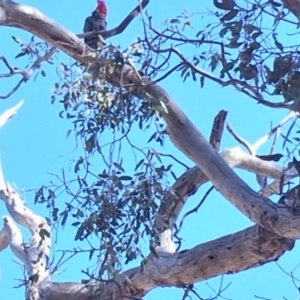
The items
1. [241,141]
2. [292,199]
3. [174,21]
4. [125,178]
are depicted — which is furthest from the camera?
[241,141]

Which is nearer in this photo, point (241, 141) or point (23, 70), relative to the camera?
point (23, 70)

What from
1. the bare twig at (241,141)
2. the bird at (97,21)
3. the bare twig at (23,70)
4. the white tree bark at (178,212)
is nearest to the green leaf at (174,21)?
the white tree bark at (178,212)

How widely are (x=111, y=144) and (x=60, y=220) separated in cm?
36

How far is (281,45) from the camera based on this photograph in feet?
6.34

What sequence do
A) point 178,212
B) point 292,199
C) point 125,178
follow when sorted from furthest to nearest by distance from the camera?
1. point 178,212
2. point 125,178
3. point 292,199

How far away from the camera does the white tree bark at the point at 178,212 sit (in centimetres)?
222

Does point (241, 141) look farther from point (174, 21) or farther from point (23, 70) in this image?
point (174, 21)

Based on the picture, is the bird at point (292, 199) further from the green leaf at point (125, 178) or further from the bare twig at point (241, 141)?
the bare twig at point (241, 141)

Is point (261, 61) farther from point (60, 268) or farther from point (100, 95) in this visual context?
point (60, 268)

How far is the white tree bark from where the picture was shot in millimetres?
2223

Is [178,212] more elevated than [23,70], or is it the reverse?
[23,70]

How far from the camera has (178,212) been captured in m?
2.82

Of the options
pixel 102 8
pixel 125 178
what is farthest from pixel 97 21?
pixel 125 178

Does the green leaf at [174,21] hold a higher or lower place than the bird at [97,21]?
lower
